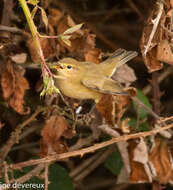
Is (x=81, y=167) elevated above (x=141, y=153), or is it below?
below

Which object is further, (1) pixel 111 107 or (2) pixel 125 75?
(2) pixel 125 75

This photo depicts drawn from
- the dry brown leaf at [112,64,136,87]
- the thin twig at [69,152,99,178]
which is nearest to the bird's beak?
the dry brown leaf at [112,64,136,87]

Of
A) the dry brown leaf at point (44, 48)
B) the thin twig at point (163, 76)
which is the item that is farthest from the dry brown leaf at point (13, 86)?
the thin twig at point (163, 76)

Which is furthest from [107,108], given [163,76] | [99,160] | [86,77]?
[163,76]

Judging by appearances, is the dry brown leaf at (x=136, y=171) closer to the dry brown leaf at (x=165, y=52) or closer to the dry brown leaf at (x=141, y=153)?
the dry brown leaf at (x=141, y=153)

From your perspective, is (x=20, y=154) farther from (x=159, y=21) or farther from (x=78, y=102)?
(x=159, y=21)

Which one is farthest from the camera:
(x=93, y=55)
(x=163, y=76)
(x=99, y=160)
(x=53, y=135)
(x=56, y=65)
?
(x=163, y=76)

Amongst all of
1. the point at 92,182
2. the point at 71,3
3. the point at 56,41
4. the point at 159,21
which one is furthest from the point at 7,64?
the point at 92,182

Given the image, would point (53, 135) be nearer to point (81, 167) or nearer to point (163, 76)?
point (81, 167)

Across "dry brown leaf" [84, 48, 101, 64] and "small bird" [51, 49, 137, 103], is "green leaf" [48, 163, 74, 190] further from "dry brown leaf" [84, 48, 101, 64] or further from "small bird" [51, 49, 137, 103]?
"dry brown leaf" [84, 48, 101, 64]
